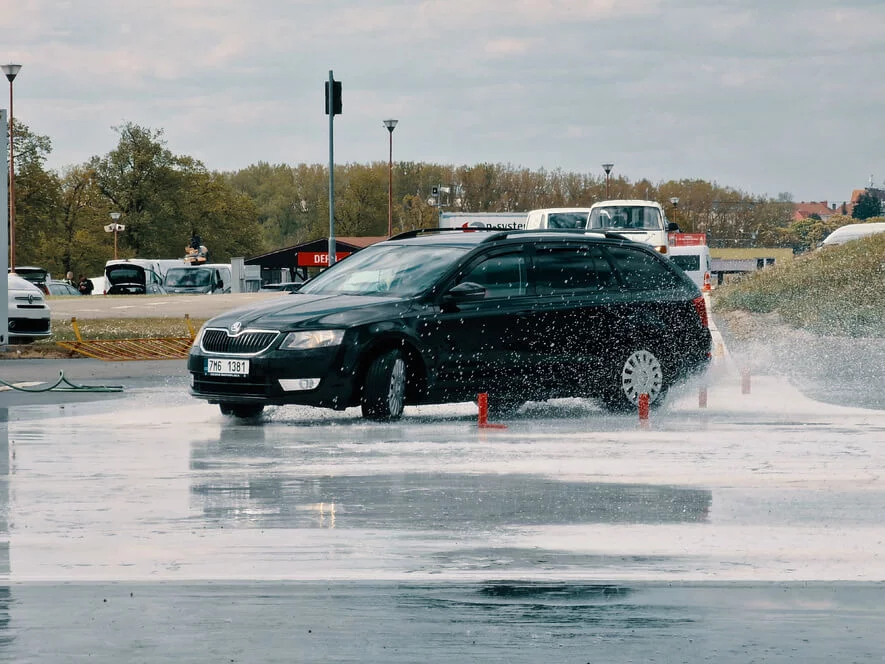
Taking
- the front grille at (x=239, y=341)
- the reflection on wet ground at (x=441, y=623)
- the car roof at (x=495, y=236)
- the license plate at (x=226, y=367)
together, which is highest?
the car roof at (x=495, y=236)

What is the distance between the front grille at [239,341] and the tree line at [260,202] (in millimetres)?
87388

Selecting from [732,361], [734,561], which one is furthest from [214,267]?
[734,561]

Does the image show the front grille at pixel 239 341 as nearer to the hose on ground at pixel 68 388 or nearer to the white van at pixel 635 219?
the hose on ground at pixel 68 388

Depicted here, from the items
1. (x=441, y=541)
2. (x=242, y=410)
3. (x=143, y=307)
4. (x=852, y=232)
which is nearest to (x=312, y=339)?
(x=242, y=410)

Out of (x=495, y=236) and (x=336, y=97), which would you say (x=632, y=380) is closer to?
(x=495, y=236)

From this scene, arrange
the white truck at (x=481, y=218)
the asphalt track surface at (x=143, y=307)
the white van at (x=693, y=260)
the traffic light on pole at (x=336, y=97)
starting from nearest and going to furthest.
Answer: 1. the traffic light on pole at (x=336, y=97)
2. the asphalt track surface at (x=143, y=307)
3. the white van at (x=693, y=260)
4. the white truck at (x=481, y=218)

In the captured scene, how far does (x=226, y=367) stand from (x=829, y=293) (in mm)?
26192

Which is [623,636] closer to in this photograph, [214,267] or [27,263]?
[214,267]

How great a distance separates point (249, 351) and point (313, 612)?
7.61m

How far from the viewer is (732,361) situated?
23.3 metres

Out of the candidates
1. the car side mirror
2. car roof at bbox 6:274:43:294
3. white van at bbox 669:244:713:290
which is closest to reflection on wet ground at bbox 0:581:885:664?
the car side mirror

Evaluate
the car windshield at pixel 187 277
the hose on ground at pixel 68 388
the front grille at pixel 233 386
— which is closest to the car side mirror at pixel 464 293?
the front grille at pixel 233 386

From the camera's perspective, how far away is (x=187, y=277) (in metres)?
68.8

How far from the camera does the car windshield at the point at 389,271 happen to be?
48.7 ft
